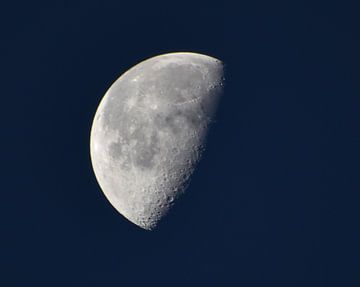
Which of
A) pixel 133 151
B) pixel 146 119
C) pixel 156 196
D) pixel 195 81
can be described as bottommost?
pixel 156 196

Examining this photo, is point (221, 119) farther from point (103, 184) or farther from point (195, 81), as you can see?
point (103, 184)

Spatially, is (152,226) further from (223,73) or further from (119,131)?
(223,73)

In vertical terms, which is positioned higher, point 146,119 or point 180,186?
point 146,119

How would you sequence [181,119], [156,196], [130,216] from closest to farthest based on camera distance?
[181,119] < [156,196] < [130,216]

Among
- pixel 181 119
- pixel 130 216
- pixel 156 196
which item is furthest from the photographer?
pixel 130 216

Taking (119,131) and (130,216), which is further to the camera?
(130,216)

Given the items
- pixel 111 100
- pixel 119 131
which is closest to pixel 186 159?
pixel 119 131
